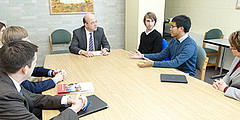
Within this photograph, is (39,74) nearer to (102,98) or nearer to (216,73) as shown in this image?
(102,98)

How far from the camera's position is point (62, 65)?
8.05 feet

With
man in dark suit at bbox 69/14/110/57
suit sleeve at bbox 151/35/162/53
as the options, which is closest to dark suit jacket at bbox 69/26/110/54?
man in dark suit at bbox 69/14/110/57

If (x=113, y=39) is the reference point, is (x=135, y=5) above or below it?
above

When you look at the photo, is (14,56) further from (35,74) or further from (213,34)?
(213,34)

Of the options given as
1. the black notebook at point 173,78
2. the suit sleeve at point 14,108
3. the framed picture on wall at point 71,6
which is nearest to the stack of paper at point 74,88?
the suit sleeve at point 14,108

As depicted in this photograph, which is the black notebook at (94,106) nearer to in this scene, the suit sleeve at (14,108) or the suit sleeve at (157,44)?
the suit sleeve at (14,108)

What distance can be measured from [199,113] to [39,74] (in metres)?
1.66

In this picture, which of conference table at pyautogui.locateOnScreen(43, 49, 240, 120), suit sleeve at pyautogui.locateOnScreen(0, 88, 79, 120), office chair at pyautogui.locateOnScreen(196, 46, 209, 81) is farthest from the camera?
office chair at pyautogui.locateOnScreen(196, 46, 209, 81)

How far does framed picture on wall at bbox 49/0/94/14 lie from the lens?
4336 millimetres

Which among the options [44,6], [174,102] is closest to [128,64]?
[174,102]

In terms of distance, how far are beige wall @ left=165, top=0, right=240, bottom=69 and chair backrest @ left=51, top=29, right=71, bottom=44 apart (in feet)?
11.0

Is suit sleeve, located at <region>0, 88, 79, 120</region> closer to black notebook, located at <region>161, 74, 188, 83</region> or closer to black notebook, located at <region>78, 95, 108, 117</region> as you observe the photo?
black notebook, located at <region>78, 95, 108, 117</region>

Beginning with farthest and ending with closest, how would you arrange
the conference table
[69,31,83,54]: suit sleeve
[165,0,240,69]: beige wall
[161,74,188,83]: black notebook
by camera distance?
1. [165,0,240,69]: beige wall
2. [69,31,83,54]: suit sleeve
3. [161,74,188,83]: black notebook
4. the conference table

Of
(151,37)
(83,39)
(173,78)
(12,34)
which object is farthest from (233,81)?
(83,39)
